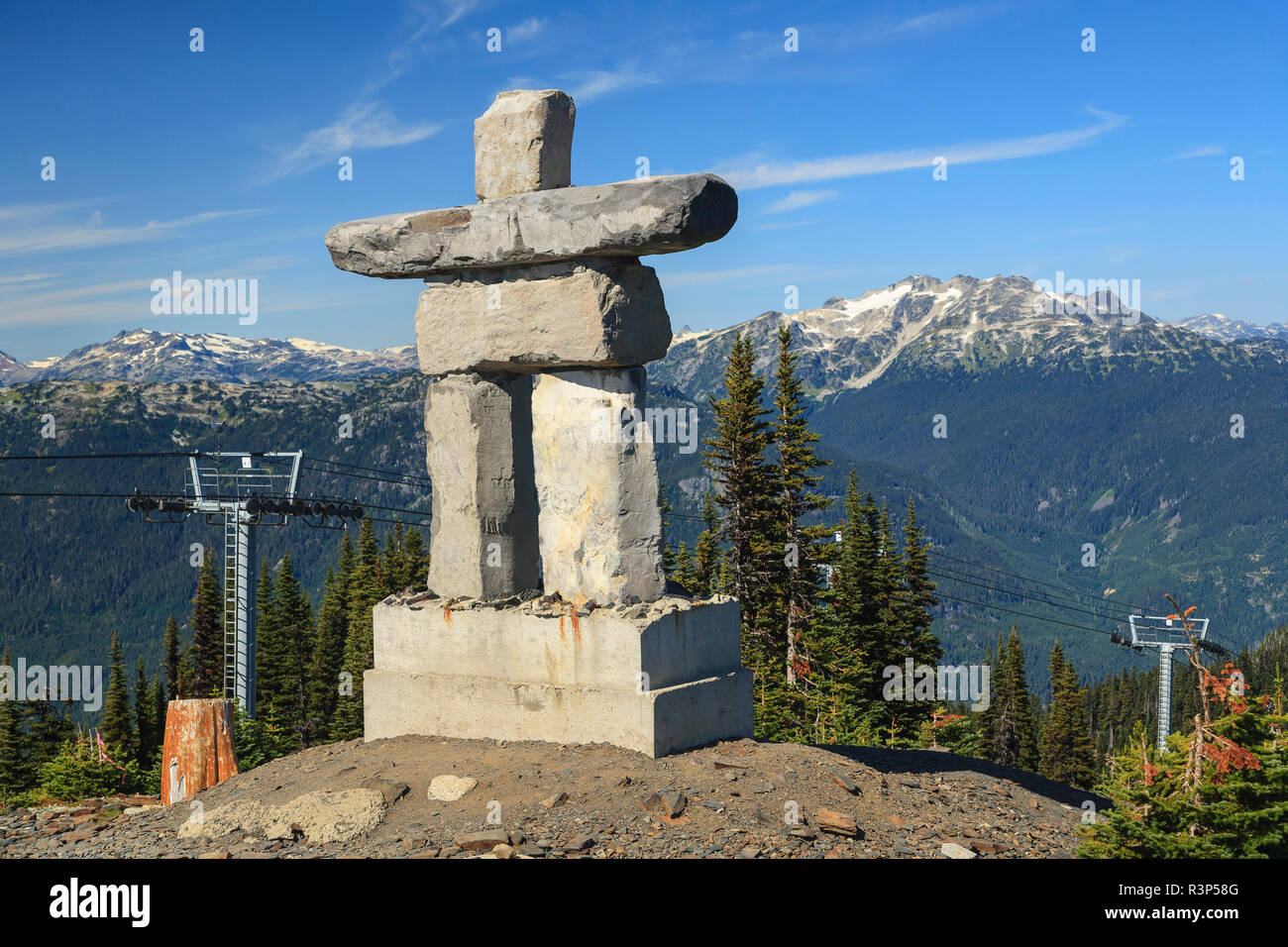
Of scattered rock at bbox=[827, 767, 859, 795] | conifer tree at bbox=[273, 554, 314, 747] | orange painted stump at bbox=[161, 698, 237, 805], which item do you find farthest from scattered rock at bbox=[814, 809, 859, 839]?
conifer tree at bbox=[273, 554, 314, 747]

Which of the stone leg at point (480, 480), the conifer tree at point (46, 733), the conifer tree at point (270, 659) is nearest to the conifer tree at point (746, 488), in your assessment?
the stone leg at point (480, 480)

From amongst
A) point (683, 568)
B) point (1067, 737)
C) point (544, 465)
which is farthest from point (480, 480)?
point (1067, 737)

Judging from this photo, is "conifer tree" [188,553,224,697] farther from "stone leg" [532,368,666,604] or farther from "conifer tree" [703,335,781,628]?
"stone leg" [532,368,666,604]

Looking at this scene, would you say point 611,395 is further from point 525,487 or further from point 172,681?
point 172,681

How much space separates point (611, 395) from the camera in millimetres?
13742

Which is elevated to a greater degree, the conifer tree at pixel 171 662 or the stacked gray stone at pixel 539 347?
the stacked gray stone at pixel 539 347

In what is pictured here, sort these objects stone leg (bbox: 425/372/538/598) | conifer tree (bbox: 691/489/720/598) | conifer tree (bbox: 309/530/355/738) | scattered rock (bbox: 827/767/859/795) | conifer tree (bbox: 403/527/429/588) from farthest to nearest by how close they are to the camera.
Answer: conifer tree (bbox: 309/530/355/738)
conifer tree (bbox: 403/527/429/588)
conifer tree (bbox: 691/489/720/598)
stone leg (bbox: 425/372/538/598)
scattered rock (bbox: 827/767/859/795)

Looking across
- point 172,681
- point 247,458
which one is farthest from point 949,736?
point 172,681

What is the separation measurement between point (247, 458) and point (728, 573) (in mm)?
14969

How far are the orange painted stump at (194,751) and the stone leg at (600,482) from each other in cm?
465

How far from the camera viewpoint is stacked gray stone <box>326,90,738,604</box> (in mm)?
13383

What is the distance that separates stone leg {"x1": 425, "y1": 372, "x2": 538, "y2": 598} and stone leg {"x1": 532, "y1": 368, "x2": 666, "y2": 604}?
0.74m

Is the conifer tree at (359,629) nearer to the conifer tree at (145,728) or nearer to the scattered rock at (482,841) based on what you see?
the conifer tree at (145,728)

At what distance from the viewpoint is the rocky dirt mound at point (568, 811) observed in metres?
11.0
